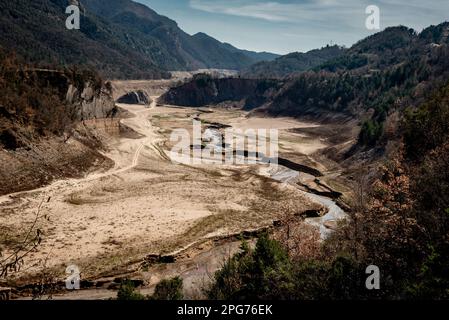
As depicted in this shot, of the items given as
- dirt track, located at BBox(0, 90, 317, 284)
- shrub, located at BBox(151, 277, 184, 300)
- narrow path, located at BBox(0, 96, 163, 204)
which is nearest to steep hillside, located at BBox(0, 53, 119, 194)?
narrow path, located at BBox(0, 96, 163, 204)

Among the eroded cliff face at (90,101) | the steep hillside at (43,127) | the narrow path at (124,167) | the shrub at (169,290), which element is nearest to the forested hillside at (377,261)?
the shrub at (169,290)

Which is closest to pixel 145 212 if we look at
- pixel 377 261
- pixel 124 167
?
pixel 124 167

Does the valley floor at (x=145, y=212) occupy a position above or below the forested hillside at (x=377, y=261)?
below

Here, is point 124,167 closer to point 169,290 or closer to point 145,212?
point 145,212

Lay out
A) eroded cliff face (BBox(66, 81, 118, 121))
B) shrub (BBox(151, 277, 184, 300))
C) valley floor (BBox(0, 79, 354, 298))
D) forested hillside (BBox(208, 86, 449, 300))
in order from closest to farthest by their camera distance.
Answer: forested hillside (BBox(208, 86, 449, 300)) < shrub (BBox(151, 277, 184, 300)) < valley floor (BBox(0, 79, 354, 298)) < eroded cliff face (BBox(66, 81, 118, 121))

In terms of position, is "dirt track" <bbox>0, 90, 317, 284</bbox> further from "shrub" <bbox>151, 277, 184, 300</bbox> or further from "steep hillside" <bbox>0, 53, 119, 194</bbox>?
"shrub" <bbox>151, 277, 184, 300</bbox>

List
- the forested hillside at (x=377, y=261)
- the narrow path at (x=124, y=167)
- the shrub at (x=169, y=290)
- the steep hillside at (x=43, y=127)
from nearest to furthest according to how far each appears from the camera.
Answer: the forested hillside at (x=377, y=261) → the shrub at (x=169, y=290) → the narrow path at (x=124, y=167) → the steep hillside at (x=43, y=127)

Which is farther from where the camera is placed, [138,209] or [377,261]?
[138,209]

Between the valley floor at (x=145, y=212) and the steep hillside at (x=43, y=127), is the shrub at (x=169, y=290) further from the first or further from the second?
the steep hillside at (x=43, y=127)

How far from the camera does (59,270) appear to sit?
32062 millimetres

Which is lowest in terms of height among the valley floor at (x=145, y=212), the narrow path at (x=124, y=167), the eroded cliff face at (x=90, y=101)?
the valley floor at (x=145, y=212)

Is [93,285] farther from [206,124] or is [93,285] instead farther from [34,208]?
[206,124]

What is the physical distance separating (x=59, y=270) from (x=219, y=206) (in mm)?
22648
